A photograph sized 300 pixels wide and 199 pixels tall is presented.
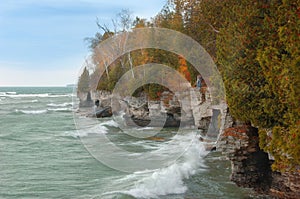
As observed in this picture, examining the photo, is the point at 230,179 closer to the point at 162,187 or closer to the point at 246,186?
the point at 246,186

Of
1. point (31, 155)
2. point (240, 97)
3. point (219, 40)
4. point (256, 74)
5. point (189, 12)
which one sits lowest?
point (31, 155)

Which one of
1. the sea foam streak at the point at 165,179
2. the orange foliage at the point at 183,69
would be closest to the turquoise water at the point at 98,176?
the sea foam streak at the point at 165,179

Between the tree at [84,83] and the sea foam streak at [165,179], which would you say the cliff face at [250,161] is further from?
the tree at [84,83]

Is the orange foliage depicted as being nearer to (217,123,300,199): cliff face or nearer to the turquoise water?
the turquoise water

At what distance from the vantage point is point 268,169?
49.6ft

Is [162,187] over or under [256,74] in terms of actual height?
under

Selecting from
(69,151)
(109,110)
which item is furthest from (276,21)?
(109,110)

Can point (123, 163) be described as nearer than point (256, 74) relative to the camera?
No

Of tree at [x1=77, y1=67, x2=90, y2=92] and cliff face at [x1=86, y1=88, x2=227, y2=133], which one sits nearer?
cliff face at [x1=86, y1=88, x2=227, y2=133]

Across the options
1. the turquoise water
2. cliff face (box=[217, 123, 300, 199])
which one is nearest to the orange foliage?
the turquoise water

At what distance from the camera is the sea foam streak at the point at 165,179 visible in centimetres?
1563

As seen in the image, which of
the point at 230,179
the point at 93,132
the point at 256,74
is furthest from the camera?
the point at 93,132

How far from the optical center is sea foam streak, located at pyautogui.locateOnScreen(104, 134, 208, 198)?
1563 cm

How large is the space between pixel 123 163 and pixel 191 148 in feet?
18.5
